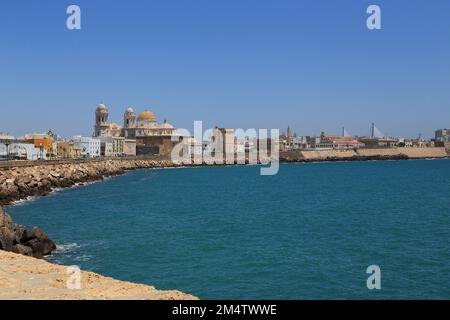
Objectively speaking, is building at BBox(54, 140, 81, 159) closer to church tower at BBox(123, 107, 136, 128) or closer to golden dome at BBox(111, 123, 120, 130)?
golden dome at BBox(111, 123, 120, 130)

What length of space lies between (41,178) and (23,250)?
30.1 m

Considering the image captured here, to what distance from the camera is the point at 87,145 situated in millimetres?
98125

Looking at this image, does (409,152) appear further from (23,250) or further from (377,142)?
(23,250)

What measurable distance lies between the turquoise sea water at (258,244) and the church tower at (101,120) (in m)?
79.8

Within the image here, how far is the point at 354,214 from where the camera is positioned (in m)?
28.8

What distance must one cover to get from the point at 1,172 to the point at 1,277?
113ft

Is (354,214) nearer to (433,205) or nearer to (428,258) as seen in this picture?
(433,205)

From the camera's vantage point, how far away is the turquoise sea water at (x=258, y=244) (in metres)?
13.4

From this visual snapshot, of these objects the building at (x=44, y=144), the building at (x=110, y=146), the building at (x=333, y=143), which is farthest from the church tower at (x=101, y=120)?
the building at (x=333, y=143)

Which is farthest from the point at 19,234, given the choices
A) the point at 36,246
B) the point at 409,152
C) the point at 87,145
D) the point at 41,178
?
the point at 409,152

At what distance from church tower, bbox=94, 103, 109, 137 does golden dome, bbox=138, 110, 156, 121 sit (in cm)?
1142

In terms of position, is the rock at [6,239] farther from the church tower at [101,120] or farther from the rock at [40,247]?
the church tower at [101,120]

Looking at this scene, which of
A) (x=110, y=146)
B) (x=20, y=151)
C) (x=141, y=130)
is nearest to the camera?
(x=20, y=151)
